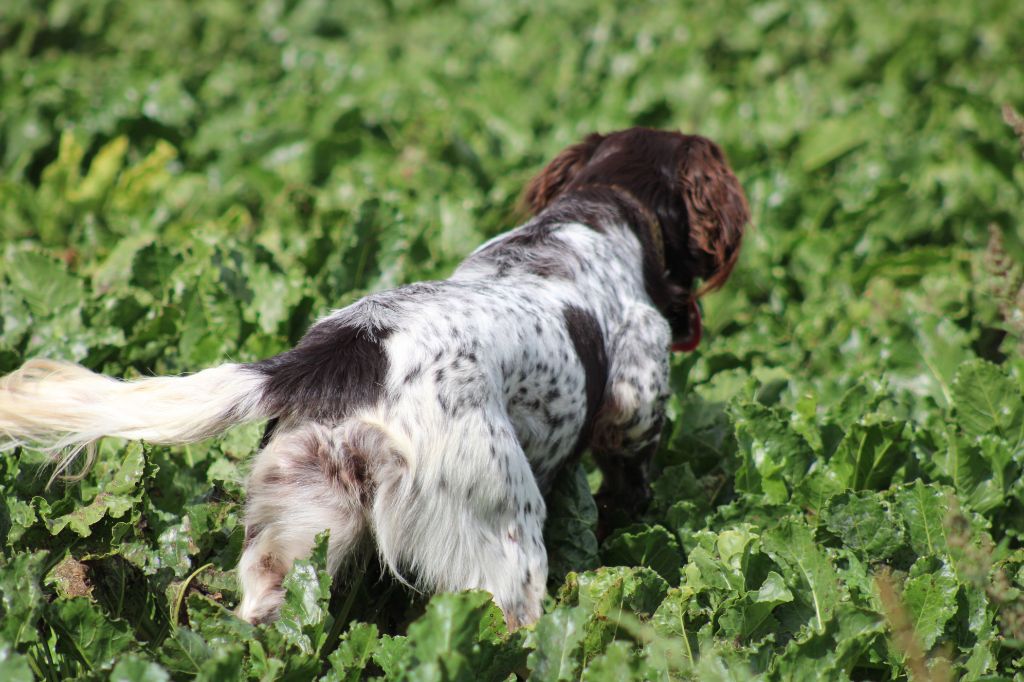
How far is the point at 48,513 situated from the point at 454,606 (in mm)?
1273

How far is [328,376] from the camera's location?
8.41 feet

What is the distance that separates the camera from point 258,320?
4.21 meters

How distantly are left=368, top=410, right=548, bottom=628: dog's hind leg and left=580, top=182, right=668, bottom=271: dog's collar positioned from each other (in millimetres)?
1439

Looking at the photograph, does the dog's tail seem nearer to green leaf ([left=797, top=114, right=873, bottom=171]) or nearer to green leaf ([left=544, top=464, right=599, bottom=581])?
green leaf ([left=544, top=464, right=599, bottom=581])

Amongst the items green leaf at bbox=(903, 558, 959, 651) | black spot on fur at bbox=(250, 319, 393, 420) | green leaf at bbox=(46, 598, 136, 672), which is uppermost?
black spot on fur at bbox=(250, 319, 393, 420)

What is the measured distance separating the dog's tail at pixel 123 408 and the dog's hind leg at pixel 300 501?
0.41 feet

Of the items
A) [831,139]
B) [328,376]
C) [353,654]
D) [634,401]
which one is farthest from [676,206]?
[831,139]

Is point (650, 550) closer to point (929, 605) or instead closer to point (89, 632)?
point (929, 605)

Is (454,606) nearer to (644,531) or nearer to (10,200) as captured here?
(644,531)

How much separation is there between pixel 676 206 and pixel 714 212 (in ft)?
0.50

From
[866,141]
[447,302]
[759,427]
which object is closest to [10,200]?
[447,302]

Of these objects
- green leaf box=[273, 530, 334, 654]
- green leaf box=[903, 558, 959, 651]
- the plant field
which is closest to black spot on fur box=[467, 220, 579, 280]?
the plant field

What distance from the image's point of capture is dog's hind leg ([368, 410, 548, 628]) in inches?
99.5

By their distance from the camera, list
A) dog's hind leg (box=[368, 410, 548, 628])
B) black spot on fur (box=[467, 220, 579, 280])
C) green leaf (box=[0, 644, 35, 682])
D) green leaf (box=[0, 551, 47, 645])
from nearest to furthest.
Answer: green leaf (box=[0, 644, 35, 682])
green leaf (box=[0, 551, 47, 645])
dog's hind leg (box=[368, 410, 548, 628])
black spot on fur (box=[467, 220, 579, 280])
